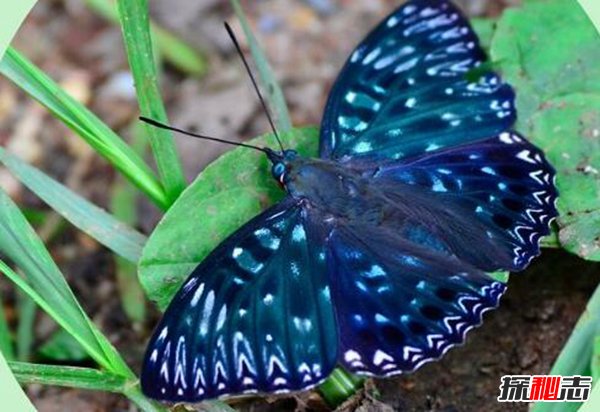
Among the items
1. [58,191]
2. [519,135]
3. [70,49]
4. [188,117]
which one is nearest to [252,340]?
[58,191]

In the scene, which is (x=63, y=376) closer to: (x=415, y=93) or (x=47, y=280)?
(x=47, y=280)

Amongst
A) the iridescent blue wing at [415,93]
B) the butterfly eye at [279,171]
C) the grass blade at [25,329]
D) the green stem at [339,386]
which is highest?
the iridescent blue wing at [415,93]

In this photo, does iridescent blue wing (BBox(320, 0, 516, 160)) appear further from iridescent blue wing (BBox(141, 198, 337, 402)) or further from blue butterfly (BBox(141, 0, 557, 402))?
iridescent blue wing (BBox(141, 198, 337, 402))

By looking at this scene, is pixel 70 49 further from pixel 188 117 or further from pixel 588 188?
pixel 588 188

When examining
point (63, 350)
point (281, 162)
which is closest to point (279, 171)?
point (281, 162)

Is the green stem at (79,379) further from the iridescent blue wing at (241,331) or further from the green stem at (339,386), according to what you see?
the green stem at (339,386)

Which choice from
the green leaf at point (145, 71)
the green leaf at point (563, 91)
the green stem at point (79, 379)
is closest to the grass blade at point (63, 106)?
the green leaf at point (145, 71)

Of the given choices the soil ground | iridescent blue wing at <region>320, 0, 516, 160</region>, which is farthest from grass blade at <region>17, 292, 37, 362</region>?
iridescent blue wing at <region>320, 0, 516, 160</region>

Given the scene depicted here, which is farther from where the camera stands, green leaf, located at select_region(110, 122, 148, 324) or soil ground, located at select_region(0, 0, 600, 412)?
green leaf, located at select_region(110, 122, 148, 324)
